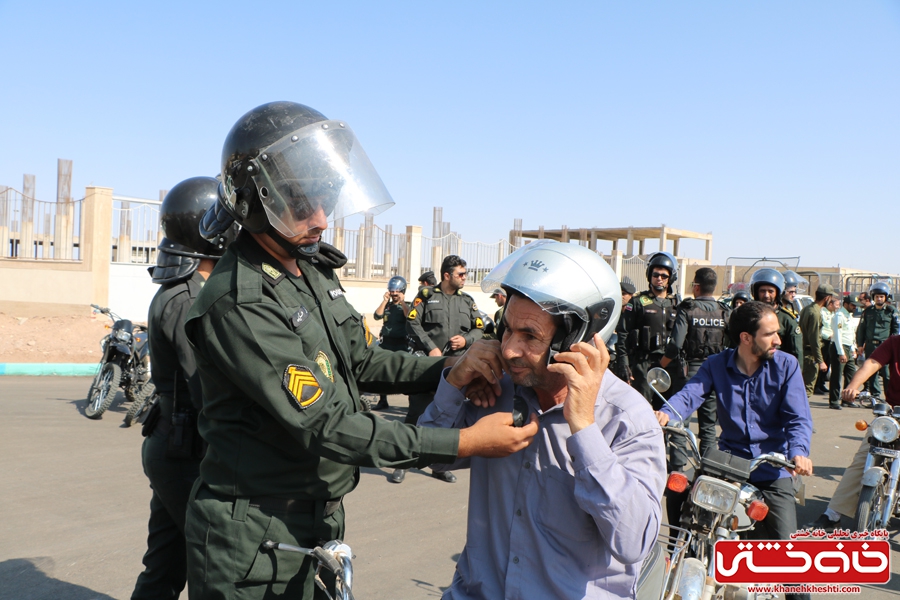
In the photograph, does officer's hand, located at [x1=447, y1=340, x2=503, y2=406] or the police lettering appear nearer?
officer's hand, located at [x1=447, y1=340, x2=503, y2=406]

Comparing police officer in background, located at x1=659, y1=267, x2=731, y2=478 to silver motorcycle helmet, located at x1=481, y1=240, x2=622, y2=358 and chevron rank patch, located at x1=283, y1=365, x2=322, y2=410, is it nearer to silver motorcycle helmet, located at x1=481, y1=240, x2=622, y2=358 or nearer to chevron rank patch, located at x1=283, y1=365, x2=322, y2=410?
silver motorcycle helmet, located at x1=481, y1=240, x2=622, y2=358

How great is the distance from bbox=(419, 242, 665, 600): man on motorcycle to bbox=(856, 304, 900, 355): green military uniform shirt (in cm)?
1202

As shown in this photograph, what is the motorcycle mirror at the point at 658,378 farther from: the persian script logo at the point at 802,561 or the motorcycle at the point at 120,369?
the motorcycle at the point at 120,369

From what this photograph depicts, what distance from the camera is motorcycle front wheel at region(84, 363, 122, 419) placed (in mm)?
8308

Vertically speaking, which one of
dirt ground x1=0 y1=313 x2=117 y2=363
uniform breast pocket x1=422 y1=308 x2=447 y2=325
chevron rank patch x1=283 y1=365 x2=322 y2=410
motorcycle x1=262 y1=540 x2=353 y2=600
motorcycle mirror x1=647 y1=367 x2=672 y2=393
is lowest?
dirt ground x1=0 y1=313 x2=117 y2=363

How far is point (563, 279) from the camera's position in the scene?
1968 millimetres

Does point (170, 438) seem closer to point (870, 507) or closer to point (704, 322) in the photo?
point (870, 507)

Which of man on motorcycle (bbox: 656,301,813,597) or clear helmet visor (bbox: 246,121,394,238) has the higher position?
clear helmet visor (bbox: 246,121,394,238)

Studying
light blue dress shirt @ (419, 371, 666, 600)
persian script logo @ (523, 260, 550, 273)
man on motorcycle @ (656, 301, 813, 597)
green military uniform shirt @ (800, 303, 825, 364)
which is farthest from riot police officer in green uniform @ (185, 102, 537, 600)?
green military uniform shirt @ (800, 303, 825, 364)

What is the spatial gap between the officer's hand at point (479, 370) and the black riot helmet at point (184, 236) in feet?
4.98

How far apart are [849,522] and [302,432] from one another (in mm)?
5374

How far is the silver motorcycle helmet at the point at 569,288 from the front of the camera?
1948mm

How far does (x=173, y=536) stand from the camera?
118 inches

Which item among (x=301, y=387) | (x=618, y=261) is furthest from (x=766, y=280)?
(x=618, y=261)
